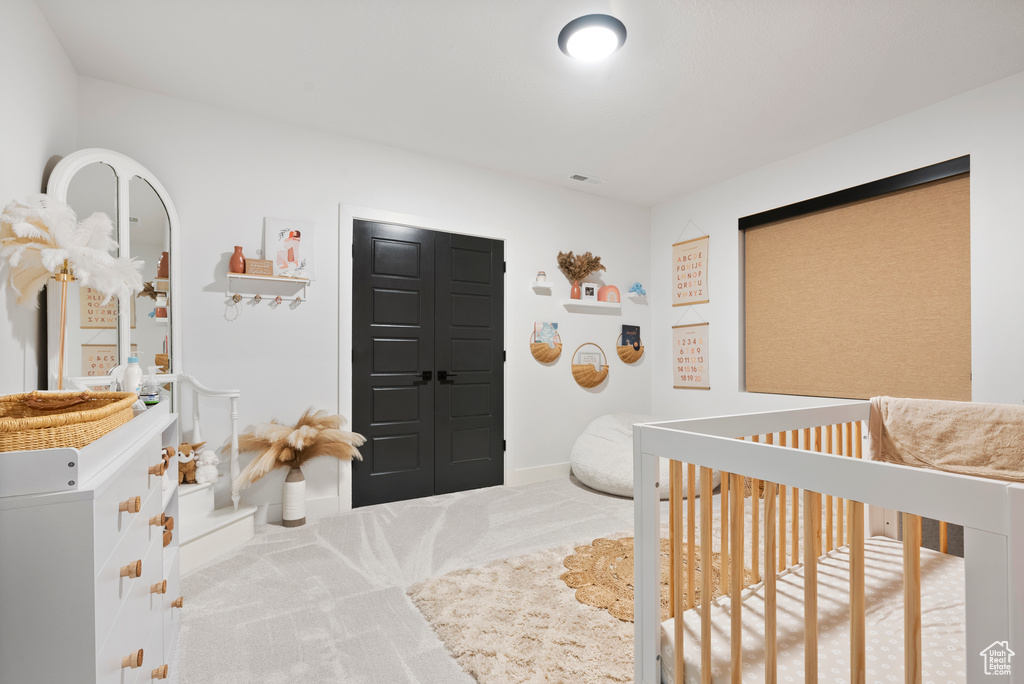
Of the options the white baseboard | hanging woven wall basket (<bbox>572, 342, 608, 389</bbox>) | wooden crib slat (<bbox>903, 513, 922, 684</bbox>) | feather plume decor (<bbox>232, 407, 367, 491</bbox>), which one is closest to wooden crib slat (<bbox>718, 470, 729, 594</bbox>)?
wooden crib slat (<bbox>903, 513, 922, 684</bbox>)

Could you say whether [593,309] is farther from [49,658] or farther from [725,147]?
[49,658]

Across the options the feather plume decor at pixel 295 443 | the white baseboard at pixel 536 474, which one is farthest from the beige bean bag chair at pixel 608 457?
the feather plume decor at pixel 295 443

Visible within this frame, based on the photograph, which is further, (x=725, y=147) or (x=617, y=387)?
(x=617, y=387)

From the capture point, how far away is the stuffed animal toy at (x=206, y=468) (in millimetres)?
2426

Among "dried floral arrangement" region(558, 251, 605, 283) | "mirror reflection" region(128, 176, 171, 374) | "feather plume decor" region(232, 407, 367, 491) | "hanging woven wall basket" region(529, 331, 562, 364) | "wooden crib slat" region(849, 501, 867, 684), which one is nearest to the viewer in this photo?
"wooden crib slat" region(849, 501, 867, 684)

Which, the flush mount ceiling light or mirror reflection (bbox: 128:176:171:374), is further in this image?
mirror reflection (bbox: 128:176:171:374)

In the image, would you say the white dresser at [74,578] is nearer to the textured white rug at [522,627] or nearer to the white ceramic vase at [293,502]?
the textured white rug at [522,627]

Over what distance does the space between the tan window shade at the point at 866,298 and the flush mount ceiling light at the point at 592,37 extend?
2.13 m

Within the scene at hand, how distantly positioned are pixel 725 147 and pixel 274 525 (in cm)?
380

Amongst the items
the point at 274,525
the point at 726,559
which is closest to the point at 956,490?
the point at 726,559

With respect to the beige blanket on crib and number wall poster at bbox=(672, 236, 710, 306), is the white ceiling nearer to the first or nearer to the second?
number wall poster at bbox=(672, 236, 710, 306)

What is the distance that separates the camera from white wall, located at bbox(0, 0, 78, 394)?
1.67 metres

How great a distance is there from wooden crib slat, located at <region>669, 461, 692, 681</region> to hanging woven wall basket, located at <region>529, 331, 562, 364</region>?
2752 millimetres

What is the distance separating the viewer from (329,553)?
2.40m
